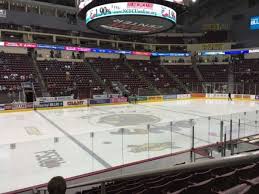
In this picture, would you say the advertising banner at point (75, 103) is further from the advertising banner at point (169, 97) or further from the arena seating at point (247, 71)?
the arena seating at point (247, 71)

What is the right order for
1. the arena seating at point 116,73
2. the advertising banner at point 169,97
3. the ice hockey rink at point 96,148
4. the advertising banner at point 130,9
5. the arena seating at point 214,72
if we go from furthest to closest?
the arena seating at point 214,72
the arena seating at point 116,73
the advertising banner at point 169,97
the advertising banner at point 130,9
the ice hockey rink at point 96,148

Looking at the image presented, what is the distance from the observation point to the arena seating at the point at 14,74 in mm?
23270

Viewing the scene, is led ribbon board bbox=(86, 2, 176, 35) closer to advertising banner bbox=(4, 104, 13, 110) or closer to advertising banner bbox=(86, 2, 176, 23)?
advertising banner bbox=(86, 2, 176, 23)

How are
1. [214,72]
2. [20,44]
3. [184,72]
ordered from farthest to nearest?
1. [184,72]
2. [214,72]
3. [20,44]

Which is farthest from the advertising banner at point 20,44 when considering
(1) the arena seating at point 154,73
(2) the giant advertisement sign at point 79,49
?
(1) the arena seating at point 154,73

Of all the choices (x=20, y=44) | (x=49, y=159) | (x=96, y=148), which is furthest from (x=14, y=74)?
(x=96, y=148)

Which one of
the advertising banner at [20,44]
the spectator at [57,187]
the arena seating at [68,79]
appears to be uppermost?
the advertising banner at [20,44]

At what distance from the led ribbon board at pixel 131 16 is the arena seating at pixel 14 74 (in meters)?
10.8

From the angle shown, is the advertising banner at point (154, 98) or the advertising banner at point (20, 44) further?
the advertising banner at point (154, 98)

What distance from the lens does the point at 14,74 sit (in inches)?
1026

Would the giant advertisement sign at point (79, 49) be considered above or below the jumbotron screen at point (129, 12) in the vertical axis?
above

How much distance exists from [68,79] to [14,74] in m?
5.51

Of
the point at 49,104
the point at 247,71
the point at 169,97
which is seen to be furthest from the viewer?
the point at 247,71

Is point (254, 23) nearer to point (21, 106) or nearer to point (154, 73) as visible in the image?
point (154, 73)
